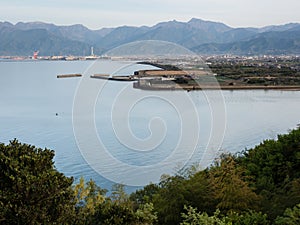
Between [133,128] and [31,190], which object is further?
[133,128]

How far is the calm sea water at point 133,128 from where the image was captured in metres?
8.08

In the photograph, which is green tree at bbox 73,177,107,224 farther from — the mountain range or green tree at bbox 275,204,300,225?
the mountain range

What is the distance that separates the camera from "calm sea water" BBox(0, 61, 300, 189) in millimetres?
8078

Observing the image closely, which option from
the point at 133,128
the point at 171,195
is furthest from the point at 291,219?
the point at 133,128

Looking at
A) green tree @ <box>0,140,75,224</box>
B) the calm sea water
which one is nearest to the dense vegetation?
green tree @ <box>0,140,75,224</box>

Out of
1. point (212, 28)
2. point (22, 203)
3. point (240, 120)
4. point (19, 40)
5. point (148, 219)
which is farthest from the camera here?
point (212, 28)

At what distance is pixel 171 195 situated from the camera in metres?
4.40

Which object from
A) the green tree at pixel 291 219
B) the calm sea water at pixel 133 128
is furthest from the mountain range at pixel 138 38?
the green tree at pixel 291 219

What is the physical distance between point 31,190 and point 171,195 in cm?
245

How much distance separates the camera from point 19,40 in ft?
288

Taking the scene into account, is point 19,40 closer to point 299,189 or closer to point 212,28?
point 212,28

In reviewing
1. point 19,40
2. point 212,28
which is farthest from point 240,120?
point 212,28

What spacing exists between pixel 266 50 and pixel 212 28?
151ft

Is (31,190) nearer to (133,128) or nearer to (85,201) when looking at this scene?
(85,201)
